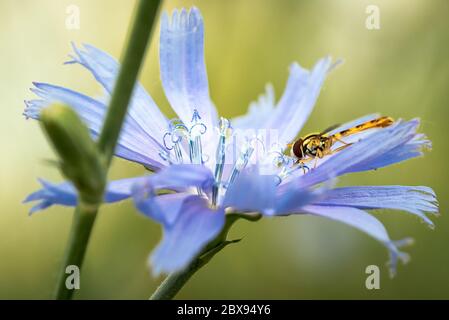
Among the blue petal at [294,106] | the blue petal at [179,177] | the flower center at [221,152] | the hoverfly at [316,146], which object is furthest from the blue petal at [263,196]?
the blue petal at [294,106]

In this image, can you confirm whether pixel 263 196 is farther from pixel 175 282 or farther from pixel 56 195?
pixel 56 195

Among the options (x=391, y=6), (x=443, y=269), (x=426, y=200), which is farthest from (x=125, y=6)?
(x=426, y=200)

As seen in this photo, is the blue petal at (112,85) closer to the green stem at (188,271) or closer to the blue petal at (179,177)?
the blue petal at (179,177)

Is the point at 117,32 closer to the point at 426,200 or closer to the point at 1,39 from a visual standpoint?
the point at 1,39

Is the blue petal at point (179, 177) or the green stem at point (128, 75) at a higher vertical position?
the green stem at point (128, 75)

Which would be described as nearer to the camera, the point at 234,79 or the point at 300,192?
the point at 300,192

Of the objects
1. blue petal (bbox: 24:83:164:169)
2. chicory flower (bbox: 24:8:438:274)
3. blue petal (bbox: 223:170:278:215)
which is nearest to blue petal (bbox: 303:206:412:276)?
chicory flower (bbox: 24:8:438:274)
